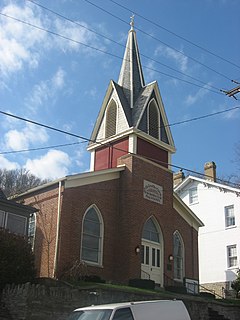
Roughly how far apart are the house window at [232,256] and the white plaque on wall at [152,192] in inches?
476

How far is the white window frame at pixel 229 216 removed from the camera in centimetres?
3869

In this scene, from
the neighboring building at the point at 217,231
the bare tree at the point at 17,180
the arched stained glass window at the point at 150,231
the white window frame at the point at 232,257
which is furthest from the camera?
the bare tree at the point at 17,180

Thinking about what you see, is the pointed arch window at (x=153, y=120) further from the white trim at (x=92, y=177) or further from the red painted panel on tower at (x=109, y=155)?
the white trim at (x=92, y=177)

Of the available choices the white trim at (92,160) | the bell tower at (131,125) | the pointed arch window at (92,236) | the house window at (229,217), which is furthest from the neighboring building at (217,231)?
the pointed arch window at (92,236)

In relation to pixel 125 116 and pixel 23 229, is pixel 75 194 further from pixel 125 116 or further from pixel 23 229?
pixel 125 116

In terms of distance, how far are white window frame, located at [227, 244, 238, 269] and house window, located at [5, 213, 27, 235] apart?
20.4m

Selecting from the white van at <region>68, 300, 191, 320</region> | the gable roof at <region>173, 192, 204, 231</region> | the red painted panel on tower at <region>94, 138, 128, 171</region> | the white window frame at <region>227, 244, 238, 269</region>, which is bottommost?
the white van at <region>68, 300, 191, 320</region>

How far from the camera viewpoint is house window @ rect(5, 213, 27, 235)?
870 inches

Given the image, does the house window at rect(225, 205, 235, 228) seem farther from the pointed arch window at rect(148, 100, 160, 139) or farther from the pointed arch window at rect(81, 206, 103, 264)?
the pointed arch window at rect(81, 206, 103, 264)

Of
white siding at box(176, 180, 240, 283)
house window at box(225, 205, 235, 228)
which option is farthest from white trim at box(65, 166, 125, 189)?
house window at box(225, 205, 235, 228)

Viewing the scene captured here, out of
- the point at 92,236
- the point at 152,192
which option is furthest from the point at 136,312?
the point at 152,192

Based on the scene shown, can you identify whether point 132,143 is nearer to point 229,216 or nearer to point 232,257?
point 229,216

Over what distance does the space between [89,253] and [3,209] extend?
17.9 ft

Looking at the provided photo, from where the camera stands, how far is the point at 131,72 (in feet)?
109
